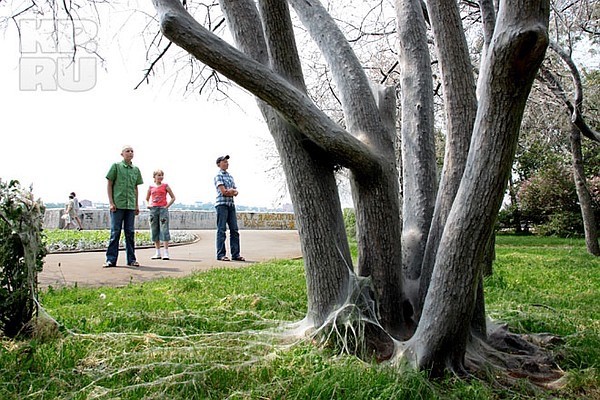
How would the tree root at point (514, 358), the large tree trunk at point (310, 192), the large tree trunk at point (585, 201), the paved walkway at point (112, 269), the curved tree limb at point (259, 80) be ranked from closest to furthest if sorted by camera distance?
the curved tree limb at point (259, 80), the tree root at point (514, 358), the large tree trunk at point (310, 192), the paved walkway at point (112, 269), the large tree trunk at point (585, 201)

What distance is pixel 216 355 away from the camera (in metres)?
2.60

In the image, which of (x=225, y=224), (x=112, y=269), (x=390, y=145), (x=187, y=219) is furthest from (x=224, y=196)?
(x=187, y=219)

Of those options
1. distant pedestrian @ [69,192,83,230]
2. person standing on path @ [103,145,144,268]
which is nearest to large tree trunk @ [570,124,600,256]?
person standing on path @ [103,145,144,268]

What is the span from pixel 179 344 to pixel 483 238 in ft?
6.03

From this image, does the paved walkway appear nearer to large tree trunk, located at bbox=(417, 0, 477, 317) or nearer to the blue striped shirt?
the blue striped shirt

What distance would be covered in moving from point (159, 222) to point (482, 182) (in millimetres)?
6685

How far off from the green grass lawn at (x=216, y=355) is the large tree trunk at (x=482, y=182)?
0.23m

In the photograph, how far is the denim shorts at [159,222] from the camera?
316 inches

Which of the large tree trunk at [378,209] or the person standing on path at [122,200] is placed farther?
the person standing on path at [122,200]

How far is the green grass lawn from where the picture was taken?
217 centimetres

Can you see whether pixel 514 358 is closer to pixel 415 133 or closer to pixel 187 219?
pixel 415 133

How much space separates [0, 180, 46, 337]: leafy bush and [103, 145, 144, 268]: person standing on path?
13.2ft

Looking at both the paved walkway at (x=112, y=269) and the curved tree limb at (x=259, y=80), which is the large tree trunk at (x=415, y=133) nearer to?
the curved tree limb at (x=259, y=80)

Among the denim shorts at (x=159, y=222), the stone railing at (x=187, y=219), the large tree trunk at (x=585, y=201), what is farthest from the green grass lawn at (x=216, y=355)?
the stone railing at (x=187, y=219)
